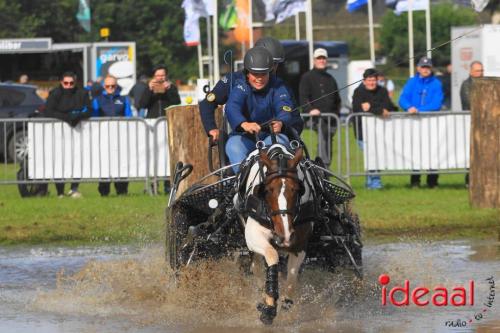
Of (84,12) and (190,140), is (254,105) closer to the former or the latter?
(190,140)

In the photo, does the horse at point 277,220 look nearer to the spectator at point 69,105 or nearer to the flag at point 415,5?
the spectator at point 69,105

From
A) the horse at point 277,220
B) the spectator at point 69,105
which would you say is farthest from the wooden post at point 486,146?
the horse at point 277,220

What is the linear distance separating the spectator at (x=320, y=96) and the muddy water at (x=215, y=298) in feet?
22.7

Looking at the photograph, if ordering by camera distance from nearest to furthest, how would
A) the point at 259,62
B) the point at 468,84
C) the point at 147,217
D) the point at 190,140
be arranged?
the point at 259,62
the point at 190,140
the point at 147,217
the point at 468,84

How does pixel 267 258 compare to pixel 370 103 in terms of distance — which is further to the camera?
pixel 370 103

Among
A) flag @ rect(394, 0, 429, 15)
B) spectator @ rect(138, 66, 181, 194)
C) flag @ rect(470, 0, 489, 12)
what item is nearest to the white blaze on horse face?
spectator @ rect(138, 66, 181, 194)

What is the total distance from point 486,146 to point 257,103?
6397mm

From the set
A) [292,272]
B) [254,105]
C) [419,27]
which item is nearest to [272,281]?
[292,272]

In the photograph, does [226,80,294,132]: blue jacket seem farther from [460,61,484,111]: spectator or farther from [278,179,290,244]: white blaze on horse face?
[460,61,484,111]: spectator

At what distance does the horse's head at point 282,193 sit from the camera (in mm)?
9367

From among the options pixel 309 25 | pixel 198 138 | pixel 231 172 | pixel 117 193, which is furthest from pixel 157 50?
pixel 231 172

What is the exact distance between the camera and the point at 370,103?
20.6 m

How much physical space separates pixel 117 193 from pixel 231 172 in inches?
374

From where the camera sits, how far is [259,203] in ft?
31.7
